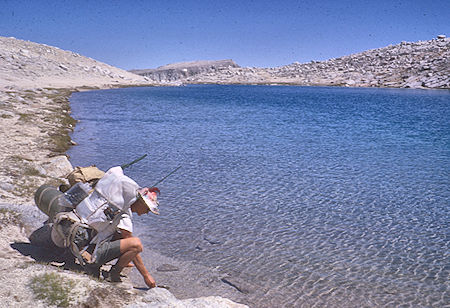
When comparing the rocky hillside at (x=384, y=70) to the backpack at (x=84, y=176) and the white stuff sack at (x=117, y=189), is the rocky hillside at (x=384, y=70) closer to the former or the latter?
the backpack at (x=84, y=176)

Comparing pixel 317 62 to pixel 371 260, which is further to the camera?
pixel 317 62

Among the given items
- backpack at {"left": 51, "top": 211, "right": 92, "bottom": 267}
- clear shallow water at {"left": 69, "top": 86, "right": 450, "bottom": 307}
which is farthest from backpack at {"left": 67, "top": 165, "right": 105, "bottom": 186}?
clear shallow water at {"left": 69, "top": 86, "right": 450, "bottom": 307}

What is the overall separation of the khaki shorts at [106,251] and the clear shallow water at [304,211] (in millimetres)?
2850

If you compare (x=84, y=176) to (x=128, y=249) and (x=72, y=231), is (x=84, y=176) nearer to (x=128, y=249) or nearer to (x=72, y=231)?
(x=72, y=231)

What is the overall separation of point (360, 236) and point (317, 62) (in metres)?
191

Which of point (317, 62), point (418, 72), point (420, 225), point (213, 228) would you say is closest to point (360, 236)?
point (420, 225)

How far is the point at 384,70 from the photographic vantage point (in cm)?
13850

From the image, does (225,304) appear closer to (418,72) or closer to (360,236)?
(360,236)

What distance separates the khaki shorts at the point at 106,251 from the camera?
6.58 m

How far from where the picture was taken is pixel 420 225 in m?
11.4

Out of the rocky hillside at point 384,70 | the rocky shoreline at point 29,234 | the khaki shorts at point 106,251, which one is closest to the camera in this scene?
the rocky shoreline at point 29,234

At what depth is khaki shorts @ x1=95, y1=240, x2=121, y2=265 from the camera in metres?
6.58

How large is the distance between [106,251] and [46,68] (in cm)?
9745

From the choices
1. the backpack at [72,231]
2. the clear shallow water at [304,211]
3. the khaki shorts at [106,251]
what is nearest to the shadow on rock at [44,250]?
the backpack at [72,231]
